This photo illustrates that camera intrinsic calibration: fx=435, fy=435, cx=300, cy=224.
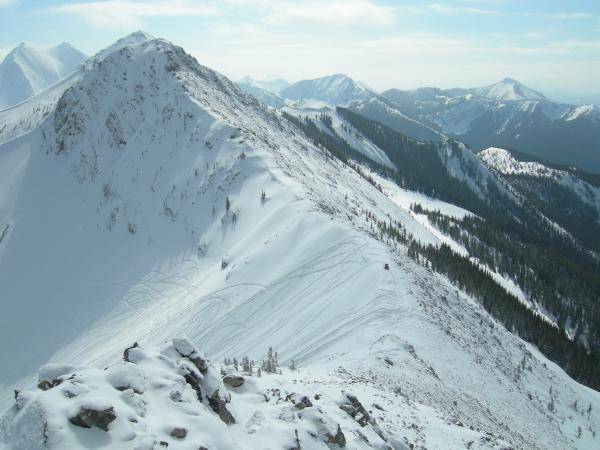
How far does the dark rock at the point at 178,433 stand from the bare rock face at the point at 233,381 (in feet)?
15.0

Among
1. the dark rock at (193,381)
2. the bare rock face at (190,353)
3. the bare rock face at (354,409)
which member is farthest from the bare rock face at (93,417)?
the bare rock face at (354,409)

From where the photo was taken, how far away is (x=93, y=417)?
10.1 meters

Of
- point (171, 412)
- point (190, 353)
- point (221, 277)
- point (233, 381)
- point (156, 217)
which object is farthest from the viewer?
point (156, 217)

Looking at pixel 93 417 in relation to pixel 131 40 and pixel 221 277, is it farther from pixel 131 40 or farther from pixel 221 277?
pixel 131 40

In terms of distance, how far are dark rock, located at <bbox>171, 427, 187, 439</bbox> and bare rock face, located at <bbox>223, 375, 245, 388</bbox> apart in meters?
4.58

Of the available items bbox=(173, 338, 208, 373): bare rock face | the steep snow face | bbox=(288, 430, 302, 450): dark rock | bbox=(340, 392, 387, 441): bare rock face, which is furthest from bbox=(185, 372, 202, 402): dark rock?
the steep snow face

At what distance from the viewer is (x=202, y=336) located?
3403 centimetres

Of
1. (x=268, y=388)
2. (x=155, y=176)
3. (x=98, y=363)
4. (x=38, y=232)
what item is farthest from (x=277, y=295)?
(x=38, y=232)

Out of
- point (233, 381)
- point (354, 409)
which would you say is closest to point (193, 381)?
point (233, 381)

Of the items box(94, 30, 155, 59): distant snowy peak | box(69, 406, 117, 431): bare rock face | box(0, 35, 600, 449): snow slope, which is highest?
box(94, 30, 155, 59): distant snowy peak

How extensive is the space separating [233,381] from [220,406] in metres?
2.29

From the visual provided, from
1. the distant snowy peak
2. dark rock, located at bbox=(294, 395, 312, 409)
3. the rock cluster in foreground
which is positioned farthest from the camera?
the distant snowy peak

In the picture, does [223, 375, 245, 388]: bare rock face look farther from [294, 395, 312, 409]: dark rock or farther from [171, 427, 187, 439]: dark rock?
[171, 427, 187, 439]: dark rock

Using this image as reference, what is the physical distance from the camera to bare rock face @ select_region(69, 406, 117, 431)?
1000 centimetres
